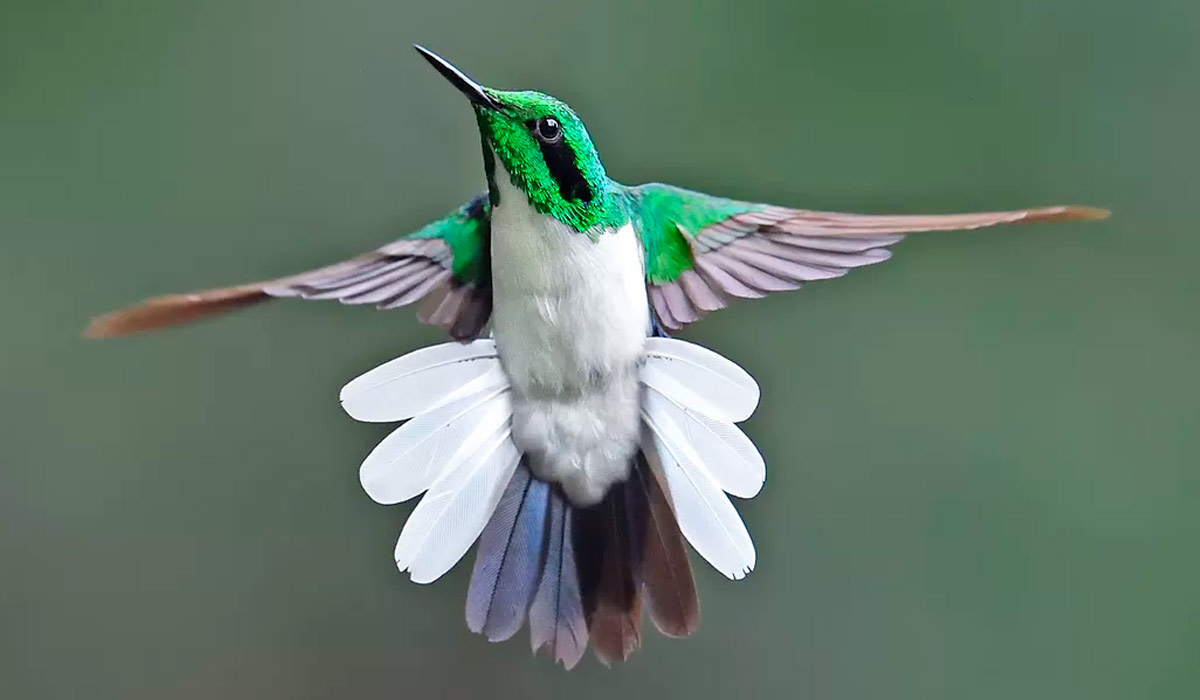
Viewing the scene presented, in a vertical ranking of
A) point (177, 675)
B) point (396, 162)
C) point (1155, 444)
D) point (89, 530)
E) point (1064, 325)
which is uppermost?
point (396, 162)

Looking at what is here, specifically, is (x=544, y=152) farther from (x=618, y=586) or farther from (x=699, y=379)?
(x=618, y=586)

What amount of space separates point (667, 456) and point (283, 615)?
2.29 ft

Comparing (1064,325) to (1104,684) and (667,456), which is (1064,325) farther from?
(667,456)

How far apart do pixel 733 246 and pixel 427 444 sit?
0.65 ft

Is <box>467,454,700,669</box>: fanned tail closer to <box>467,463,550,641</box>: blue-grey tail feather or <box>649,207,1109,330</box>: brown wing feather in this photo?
<box>467,463,550,641</box>: blue-grey tail feather

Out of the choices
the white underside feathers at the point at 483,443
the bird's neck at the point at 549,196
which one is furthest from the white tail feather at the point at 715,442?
the bird's neck at the point at 549,196

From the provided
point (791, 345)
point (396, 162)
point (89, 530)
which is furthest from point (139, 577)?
point (791, 345)

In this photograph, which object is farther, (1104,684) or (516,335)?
(1104,684)

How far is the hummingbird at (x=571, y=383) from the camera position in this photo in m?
0.60

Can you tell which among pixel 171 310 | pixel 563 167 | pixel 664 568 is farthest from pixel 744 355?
pixel 171 310

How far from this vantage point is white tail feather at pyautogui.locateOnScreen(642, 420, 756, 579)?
0.65 metres

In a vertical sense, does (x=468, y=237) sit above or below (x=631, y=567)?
above

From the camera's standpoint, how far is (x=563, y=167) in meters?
0.59

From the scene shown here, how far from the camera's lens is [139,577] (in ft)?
4.14
